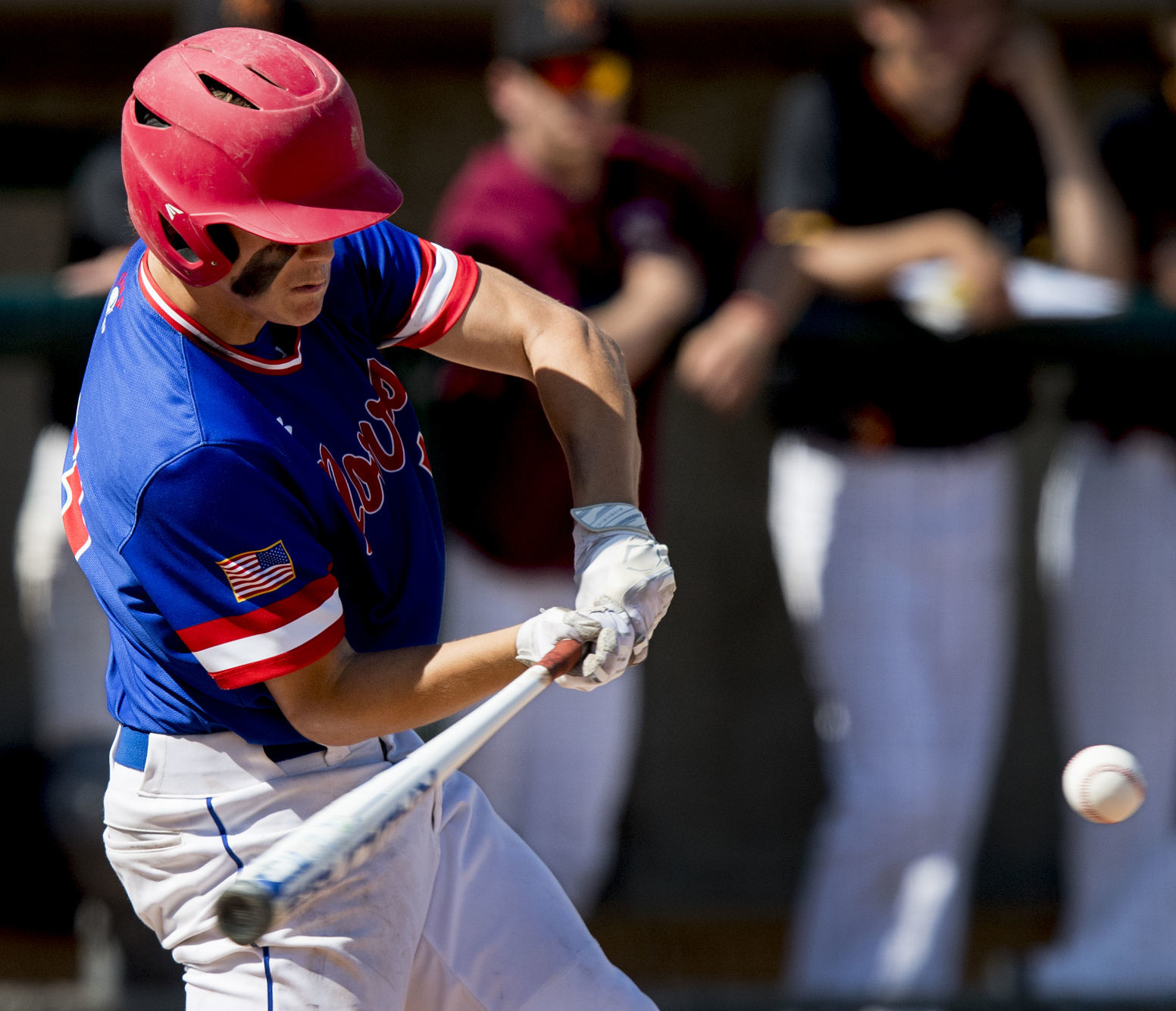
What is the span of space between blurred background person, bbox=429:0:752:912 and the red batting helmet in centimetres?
148

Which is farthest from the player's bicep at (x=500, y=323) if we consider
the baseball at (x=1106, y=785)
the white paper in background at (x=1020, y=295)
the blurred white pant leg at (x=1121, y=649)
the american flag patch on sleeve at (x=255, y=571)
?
the blurred white pant leg at (x=1121, y=649)

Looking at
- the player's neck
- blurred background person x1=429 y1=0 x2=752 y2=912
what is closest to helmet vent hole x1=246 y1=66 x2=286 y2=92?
the player's neck

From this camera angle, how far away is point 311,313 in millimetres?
2006

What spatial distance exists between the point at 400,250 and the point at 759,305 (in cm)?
137

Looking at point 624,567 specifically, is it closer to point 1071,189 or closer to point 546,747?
point 546,747

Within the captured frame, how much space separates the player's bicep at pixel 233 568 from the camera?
1.93 metres

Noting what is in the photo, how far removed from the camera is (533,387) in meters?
3.52

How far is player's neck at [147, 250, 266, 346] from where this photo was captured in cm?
201

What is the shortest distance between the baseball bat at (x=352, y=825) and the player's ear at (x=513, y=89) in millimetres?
1884

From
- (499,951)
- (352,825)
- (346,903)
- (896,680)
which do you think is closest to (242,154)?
(352,825)

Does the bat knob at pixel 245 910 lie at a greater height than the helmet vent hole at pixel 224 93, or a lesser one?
lesser

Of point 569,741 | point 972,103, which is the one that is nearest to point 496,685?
point 569,741

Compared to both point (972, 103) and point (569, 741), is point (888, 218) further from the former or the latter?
point (569, 741)

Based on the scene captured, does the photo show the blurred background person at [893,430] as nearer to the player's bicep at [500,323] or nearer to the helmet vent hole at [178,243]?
the player's bicep at [500,323]
